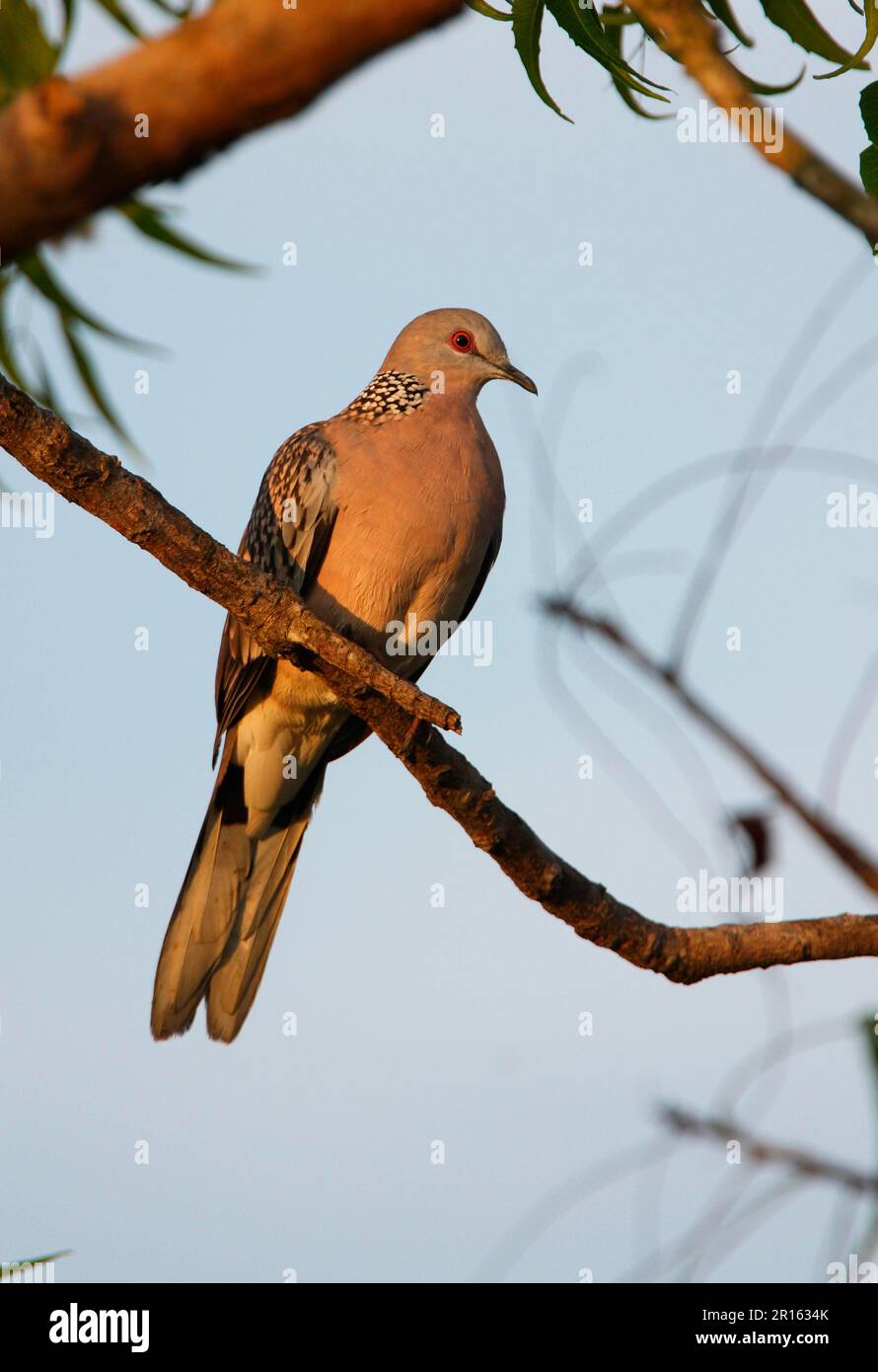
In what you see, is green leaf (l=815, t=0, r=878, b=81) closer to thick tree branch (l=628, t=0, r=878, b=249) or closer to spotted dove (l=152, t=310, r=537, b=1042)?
thick tree branch (l=628, t=0, r=878, b=249)

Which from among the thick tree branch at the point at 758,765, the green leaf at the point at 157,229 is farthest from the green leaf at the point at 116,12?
the thick tree branch at the point at 758,765

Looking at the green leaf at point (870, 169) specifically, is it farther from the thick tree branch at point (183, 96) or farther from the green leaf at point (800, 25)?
the thick tree branch at point (183, 96)

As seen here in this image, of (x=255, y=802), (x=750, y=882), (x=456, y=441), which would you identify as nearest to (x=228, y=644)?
(x=255, y=802)

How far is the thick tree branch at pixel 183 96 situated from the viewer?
692 mm

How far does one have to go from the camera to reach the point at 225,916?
5.09 metres

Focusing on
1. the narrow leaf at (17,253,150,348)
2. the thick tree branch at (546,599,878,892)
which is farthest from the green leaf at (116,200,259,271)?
the thick tree branch at (546,599,878,892)

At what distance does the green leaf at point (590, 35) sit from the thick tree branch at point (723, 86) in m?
0.18

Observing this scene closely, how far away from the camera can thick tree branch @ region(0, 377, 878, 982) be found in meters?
3.04

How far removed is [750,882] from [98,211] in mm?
2481

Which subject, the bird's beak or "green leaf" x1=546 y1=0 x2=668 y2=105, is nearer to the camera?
"green leaf" x1=546 y1=0 x2=668 y2=105

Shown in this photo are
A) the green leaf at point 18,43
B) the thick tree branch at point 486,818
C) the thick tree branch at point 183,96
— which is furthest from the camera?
the thick tree branch at point 486,818

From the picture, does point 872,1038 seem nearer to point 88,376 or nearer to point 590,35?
point 590,35

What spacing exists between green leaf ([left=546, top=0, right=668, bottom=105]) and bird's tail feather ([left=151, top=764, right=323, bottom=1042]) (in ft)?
10.4

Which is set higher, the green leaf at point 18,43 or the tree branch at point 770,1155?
the green leaf at point 18,43
